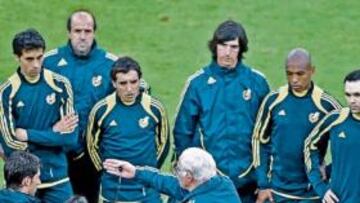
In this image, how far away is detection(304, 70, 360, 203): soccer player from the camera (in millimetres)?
13172

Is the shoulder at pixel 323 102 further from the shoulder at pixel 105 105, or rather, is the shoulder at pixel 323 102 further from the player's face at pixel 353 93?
the shoulder at pixel 105 105

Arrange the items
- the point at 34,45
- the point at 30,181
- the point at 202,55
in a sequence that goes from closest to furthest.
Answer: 1. the point at 30,181
2. the point at 34,45
3. the point at 202,55

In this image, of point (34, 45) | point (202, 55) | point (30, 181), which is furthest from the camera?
point (202, 55)

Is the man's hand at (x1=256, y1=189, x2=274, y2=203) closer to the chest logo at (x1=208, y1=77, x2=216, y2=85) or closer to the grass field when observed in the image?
the chest logo at (x1=208, y1=77, x2=216, y2=85)

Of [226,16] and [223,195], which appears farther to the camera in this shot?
[226,16]

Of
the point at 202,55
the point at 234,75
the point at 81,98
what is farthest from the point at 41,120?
the point at 202,55

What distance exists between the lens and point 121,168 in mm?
13086

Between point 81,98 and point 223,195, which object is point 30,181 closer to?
point 223,195

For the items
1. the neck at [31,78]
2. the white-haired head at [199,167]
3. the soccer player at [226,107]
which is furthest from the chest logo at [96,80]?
the white-haired head at [199,167]

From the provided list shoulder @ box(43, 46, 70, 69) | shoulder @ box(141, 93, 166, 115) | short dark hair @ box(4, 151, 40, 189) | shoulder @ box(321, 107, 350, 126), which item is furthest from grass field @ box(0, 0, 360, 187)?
short dark hair @ box(4, 151, 40, 189)

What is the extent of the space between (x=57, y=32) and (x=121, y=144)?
6927 mm

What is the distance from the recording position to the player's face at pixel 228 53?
13.8 metres

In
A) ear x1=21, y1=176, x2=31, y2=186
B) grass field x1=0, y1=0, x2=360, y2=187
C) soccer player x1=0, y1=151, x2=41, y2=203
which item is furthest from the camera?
grass field x1=0, y1=0, x2=360, y2=187

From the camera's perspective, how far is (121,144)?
13.9 meters
